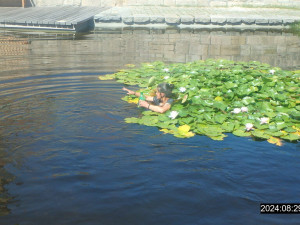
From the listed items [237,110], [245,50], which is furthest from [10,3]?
[237,110]

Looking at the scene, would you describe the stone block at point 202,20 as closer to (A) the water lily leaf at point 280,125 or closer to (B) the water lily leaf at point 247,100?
(B) the water lily leaf at point 247,100

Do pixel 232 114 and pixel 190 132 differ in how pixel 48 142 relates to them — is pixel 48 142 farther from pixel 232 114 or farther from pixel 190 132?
pixel 232 114

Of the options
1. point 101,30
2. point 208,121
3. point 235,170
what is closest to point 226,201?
point 235,170

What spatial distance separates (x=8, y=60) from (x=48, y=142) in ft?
17.3

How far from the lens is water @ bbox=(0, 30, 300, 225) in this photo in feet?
11.8

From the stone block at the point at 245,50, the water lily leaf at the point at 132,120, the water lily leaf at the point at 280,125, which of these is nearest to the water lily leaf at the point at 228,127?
the water lily leaf at the point at 280,125

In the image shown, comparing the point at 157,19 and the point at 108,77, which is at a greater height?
the point at 157,19

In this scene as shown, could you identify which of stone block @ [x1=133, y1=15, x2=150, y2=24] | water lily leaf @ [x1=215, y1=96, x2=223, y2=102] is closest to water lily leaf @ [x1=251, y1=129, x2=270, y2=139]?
water lily leaf @ [x1=215, y1=96, x2=223, y2=102]

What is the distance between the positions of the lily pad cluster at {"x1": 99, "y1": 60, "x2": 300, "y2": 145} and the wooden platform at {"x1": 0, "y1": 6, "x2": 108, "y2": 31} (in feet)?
17.5

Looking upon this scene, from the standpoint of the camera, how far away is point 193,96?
664 centimetres

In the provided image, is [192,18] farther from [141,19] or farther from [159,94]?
[159,94]

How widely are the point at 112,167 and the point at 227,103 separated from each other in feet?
9.45
